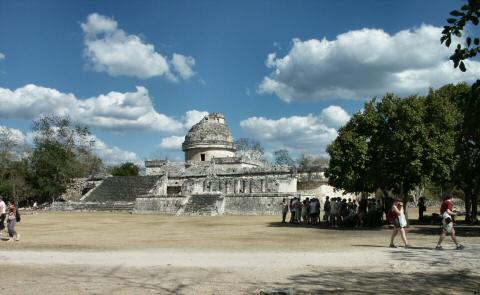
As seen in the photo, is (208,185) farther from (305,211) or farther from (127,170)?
(127,170)

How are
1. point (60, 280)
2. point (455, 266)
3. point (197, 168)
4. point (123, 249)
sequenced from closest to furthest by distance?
point (60, 280) < point (455, 266) < point (123, 249) < point (197, 168)

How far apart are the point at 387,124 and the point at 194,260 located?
13435 mm

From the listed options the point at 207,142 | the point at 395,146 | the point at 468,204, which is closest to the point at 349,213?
the point at 395,146

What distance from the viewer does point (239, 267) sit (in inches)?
400

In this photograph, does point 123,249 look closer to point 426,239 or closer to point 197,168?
point 426,239

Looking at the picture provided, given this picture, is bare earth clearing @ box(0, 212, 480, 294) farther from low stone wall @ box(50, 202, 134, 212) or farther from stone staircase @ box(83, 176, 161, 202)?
stone staircase @ box(83, 176, 161, 202)

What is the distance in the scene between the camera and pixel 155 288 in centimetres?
796

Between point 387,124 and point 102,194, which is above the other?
point 387,124

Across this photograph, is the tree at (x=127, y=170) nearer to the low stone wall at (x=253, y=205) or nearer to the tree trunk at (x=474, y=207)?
the low stone wall at (x=253, y=205)

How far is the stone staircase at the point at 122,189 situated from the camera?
45.0 m

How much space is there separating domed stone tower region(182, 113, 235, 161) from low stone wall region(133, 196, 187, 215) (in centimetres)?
1486

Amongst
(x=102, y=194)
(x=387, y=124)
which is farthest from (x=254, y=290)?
(x=102, y=194)

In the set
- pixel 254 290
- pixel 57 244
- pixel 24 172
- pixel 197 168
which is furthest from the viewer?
pixel 24 172

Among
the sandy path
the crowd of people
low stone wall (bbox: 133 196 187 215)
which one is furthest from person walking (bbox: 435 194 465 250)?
low stone wall (bbox: 133 196 187 215)
